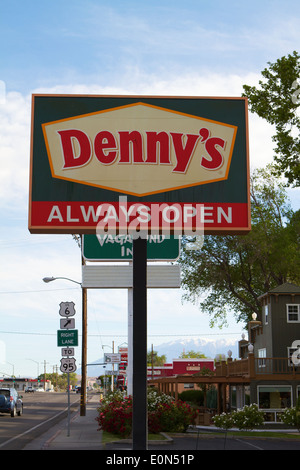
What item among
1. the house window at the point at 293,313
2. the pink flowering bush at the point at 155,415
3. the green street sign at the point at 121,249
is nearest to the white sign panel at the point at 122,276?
the green street sign at the point at 121,249

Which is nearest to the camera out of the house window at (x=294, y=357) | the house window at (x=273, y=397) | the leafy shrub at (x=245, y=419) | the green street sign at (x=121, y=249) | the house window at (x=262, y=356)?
the green street sign at (x=121, y=249)

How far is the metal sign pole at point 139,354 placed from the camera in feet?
43.3

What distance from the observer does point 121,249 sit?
25.8 m

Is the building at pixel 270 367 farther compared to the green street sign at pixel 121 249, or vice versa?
the building at pixel 270 367

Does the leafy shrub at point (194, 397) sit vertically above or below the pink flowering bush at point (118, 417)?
below

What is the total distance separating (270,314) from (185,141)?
94.3ft

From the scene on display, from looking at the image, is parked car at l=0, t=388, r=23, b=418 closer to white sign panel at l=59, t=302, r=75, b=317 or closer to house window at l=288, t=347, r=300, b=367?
white sign panel at l=59, t=302, r=75, b=317

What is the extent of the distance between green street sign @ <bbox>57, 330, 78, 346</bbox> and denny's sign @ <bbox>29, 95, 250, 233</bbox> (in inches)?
378

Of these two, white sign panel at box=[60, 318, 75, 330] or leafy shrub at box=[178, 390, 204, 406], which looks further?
leafy shrub at box=[178, 390, 204, 406]

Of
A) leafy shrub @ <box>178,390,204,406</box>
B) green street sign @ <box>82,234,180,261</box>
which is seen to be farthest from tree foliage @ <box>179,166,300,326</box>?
green street sign @ <box>82,234,180,261</box>

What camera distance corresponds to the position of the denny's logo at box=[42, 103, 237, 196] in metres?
14.1

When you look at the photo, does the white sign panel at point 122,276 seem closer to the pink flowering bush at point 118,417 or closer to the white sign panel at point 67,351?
the white sign panel at point 67,351
